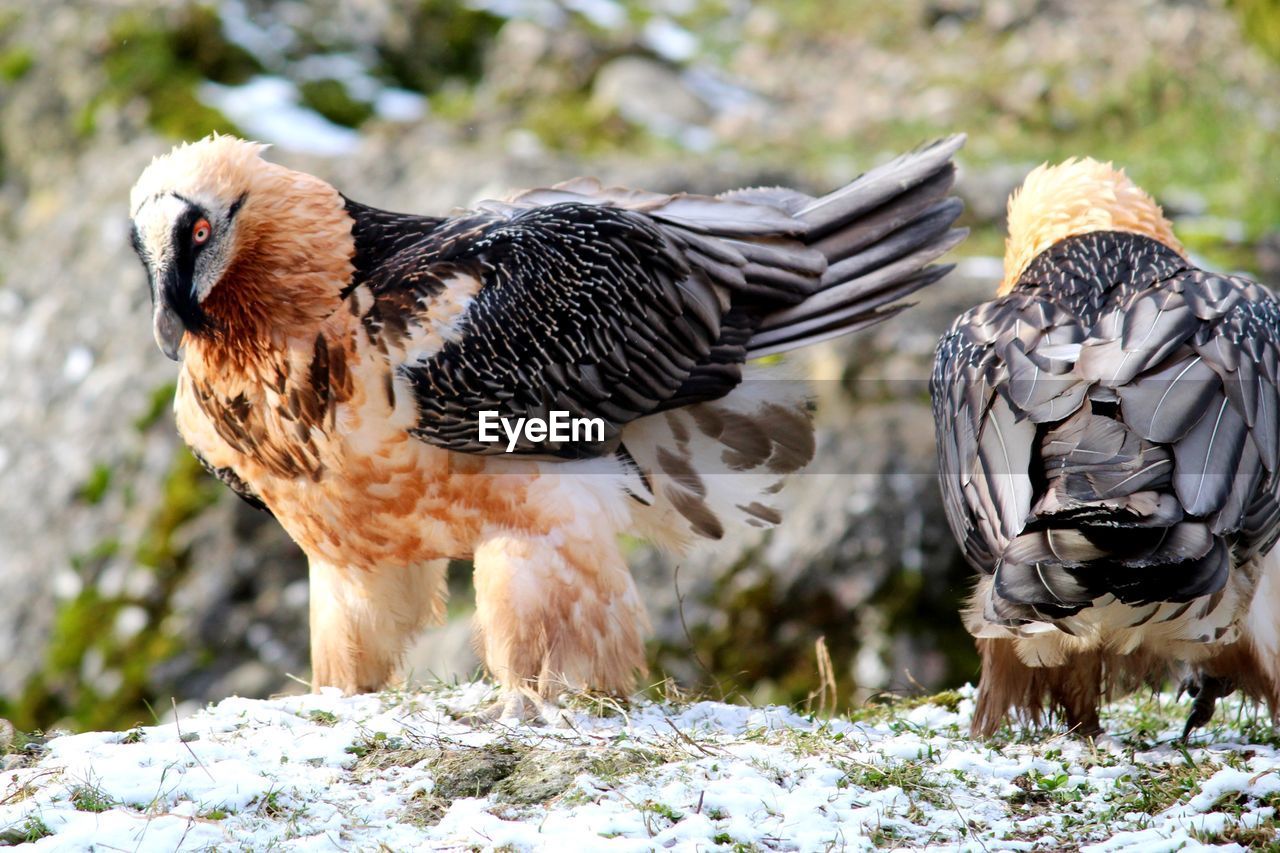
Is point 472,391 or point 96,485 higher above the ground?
point 472,391

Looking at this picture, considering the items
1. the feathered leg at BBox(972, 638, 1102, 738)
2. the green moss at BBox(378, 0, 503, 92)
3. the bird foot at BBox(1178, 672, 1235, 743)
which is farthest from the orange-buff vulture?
the green moss at BBox(378, 0, 503, 92)

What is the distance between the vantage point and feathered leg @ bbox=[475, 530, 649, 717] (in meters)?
5.51

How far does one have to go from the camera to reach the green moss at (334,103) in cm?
1353

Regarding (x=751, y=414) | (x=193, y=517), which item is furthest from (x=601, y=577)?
(x=193, y=517)

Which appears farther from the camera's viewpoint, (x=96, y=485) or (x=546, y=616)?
(x=96, y=485)

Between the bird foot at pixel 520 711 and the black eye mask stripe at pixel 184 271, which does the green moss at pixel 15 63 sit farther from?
the bird foot at pixel 520 711

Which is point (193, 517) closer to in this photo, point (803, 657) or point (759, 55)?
point (803, 657)

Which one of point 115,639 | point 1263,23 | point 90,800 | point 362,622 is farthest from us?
point 1263,23

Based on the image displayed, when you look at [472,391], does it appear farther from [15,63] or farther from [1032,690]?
[15,63]

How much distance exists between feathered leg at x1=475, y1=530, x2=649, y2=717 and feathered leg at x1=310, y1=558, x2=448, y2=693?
0.60 metres

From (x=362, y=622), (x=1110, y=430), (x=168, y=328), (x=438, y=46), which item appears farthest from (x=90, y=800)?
(x=438, y=46)

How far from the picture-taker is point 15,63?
13430 millimetres

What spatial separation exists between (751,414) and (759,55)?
11169mm

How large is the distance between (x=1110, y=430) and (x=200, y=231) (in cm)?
328
